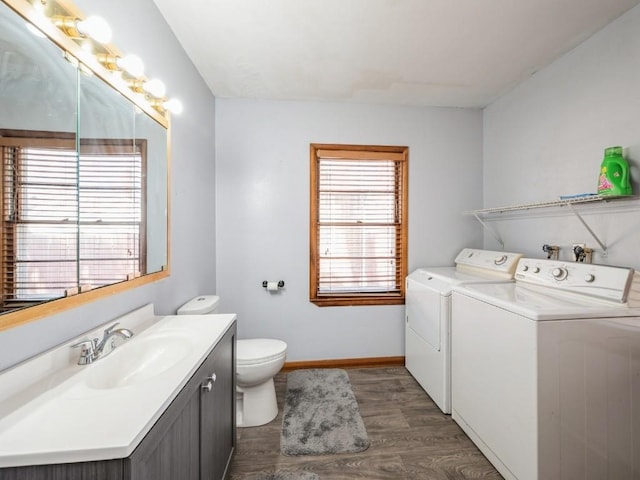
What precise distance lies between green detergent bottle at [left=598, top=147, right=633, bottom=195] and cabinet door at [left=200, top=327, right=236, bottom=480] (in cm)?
214

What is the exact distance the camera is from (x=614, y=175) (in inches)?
60.1

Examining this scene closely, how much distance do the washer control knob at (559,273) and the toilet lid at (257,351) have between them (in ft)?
5.62

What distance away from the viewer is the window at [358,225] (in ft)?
8.77

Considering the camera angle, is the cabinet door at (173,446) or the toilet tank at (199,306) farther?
the toilet tank at (199,306)

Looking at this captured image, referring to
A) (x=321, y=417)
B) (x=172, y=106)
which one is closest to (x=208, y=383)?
(x=321, y=417)

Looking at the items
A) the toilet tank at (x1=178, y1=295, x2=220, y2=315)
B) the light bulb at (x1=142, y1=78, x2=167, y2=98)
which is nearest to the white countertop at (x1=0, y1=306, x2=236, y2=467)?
the toilet tank at (x1=178, y1=295, x2=220, y2=315)

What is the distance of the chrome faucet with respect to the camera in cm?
99

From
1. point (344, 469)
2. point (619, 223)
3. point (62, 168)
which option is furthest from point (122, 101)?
point (619, 223)

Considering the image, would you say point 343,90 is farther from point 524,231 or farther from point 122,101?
point 524,231

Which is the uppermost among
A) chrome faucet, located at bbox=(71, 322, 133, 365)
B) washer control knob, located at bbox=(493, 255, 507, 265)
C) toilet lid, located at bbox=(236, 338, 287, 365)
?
washer control knob, located at bbox=(493, 255, 507, 265)

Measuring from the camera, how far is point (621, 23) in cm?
160

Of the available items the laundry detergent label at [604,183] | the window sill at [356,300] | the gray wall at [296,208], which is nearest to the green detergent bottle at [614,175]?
the laundry detergent label at [604,183]

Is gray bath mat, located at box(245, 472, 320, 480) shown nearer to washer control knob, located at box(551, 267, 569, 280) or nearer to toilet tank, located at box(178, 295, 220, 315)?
toilet tank, located at box(178, 295, 220, 315)

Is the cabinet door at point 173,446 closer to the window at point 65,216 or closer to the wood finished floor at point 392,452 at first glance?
the window at point 65,216
